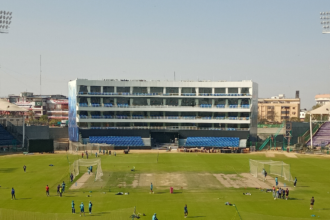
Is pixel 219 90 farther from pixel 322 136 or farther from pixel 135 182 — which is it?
pixel 135 182

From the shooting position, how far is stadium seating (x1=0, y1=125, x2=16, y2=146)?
→ 105169 mm

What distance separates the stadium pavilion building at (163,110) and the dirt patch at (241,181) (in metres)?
50.1

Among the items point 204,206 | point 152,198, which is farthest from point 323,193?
point 152,198

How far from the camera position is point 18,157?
89.3m

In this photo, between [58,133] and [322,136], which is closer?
[322,136]

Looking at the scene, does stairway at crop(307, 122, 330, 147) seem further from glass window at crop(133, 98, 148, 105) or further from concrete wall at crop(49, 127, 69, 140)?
concrete wall at crop(49, 127, 69, 140)

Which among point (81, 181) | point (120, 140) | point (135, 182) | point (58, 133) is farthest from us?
point (58, 133)

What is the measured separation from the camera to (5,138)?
351 feet

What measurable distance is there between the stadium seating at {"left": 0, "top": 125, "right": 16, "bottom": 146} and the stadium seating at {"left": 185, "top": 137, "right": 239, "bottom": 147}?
49853 mm

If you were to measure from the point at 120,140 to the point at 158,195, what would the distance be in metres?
65.2

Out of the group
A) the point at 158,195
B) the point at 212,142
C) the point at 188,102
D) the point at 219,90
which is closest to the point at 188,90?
the point at 188,102

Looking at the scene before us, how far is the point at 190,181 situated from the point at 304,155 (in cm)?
4838

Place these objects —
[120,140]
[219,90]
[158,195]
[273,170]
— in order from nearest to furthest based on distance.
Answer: [158,195]
[273,170]
[120,140]
[219,90]

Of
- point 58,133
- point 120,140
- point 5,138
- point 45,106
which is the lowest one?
point 120,140
